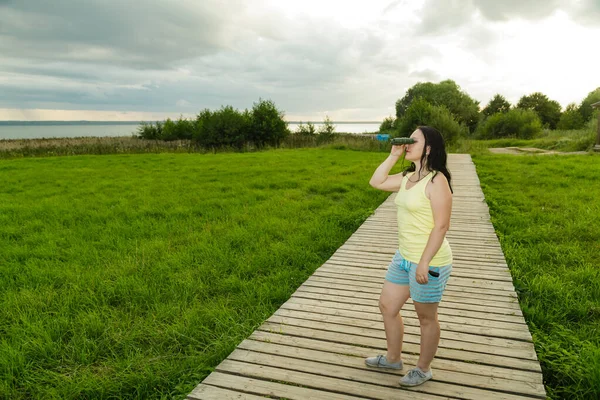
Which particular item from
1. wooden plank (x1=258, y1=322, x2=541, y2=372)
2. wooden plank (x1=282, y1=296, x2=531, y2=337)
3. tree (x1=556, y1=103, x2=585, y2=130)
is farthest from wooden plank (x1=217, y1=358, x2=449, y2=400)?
tree (x1=556, y1=103, x2=585, y2=130)

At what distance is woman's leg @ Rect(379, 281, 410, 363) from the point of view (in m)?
2.69

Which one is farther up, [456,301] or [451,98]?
[451,98]

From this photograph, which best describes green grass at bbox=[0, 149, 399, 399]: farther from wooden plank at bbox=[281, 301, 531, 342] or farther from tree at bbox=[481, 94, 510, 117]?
tree at bbox=[481, 94, 510, 117]

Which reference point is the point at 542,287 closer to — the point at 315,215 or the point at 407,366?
the point at 407,366

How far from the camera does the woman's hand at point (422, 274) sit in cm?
245

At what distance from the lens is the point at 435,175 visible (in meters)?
2.52

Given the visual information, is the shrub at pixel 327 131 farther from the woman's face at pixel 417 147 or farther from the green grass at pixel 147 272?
the woman's face at pixel 417 147

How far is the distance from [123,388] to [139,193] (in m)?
8.67

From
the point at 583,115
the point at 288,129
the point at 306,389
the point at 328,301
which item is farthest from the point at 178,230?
the point at 583,115

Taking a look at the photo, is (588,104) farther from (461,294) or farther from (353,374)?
(353,374)

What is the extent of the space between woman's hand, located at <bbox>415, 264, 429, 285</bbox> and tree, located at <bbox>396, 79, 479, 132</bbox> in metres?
52.8

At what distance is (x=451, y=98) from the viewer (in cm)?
6172

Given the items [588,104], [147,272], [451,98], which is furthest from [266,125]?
[588,104]

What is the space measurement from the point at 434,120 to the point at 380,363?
27033mm
